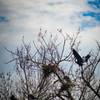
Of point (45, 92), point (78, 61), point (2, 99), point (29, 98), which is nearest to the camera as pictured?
point (78, 61)

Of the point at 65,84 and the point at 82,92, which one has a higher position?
the point at 65,84

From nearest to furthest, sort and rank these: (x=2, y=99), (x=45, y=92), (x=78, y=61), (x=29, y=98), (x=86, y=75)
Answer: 1. (x=78, y=61)
2. (x=29, y=98)
3. (x=45, y=92)
4. (x=86, y=75)
5. (x=2, y=99)

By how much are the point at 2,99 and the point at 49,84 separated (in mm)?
9513

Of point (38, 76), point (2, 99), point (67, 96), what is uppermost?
point (38, 76)

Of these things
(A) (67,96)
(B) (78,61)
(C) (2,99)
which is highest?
(B) (78,61)

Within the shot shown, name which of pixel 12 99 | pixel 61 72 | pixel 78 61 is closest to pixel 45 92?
pixel 61 72

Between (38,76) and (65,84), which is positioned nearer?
(65,84)

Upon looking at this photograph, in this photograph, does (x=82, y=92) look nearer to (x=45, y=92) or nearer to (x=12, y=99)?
(x=45, y=92)

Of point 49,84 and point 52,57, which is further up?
point 52,57

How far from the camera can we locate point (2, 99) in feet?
73.5

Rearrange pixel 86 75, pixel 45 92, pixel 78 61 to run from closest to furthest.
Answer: pixel 78 61, pixel 45 92, pixel 86 75

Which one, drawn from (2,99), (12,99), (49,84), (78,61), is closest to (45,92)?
(49,84)

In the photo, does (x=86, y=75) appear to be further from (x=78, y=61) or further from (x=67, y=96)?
(x=78, y=61)

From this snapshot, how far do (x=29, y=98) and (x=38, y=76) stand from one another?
2.21 meters
